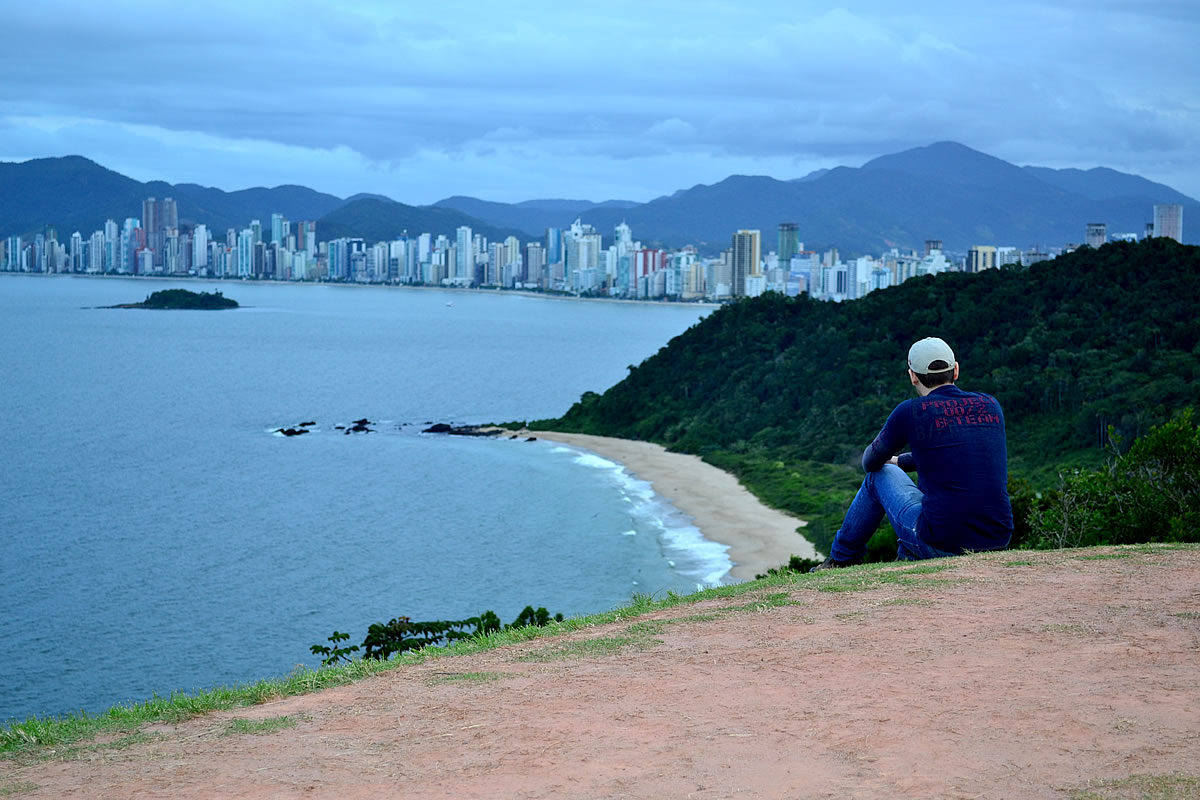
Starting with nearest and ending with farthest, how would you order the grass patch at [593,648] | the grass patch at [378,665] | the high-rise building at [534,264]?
the grass patch at [378,665]
the grass patch at [593,648]
the high-rise building at [534,264]

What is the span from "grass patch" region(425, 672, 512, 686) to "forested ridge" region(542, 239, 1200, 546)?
22.3m

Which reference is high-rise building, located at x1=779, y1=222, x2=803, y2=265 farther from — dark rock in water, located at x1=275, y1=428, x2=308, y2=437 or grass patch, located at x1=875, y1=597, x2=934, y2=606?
grass patch, located at x1=875, y1=597, x2=934, y2=606

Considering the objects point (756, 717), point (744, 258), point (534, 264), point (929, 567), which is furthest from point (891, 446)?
point (534, 264)

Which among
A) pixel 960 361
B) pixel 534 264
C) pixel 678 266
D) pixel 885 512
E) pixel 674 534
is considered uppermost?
pixel 534 264

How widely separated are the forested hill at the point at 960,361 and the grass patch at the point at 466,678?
25883 millimetres

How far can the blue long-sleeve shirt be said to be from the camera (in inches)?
213

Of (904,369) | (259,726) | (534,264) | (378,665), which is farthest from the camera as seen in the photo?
(534,264)

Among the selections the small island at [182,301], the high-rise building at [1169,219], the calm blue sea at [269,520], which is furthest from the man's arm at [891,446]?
the small island at [182,301]

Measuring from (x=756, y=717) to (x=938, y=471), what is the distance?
2.19 metres

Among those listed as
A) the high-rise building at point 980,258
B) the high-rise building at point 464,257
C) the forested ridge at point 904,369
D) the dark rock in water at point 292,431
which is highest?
the high-rise building at point 464,257

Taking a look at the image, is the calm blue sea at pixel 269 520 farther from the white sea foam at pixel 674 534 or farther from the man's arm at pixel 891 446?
the man's arm at pixel 891 446

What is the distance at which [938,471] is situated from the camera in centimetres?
543

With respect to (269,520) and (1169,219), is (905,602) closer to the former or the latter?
(269,520)

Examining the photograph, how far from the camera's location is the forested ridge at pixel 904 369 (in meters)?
31.4
